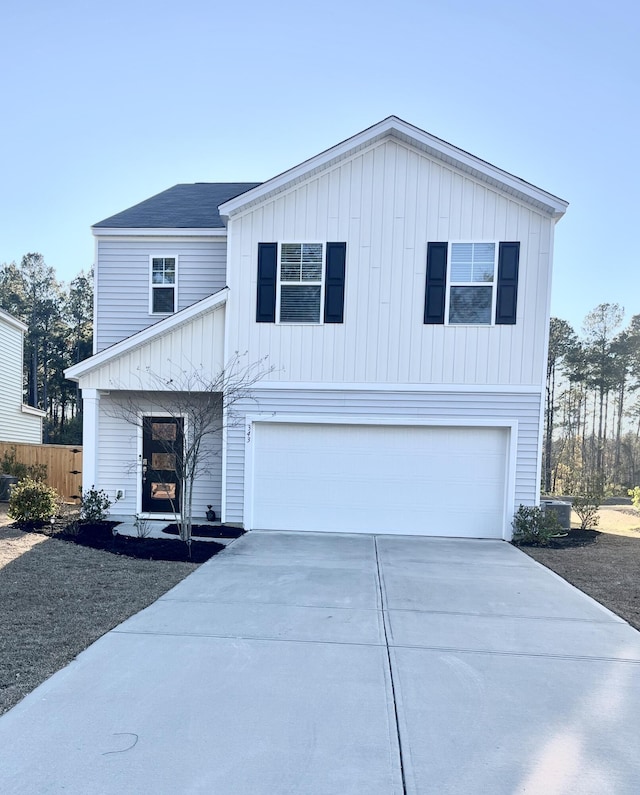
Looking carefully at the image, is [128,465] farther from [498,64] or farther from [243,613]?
[498,64]

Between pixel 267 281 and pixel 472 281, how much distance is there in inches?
149

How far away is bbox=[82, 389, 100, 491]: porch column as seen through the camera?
372 inches

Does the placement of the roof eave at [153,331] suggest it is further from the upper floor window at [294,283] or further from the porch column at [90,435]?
the upper floor window at [294,283]

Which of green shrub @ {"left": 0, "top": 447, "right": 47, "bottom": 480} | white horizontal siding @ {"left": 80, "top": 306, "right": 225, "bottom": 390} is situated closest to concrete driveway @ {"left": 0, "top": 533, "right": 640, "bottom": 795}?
white horizontal siding @ {"left": 80, "top": 306, "right": 225, "bottom": 390}

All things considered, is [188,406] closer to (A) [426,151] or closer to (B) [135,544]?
(B) [135,544]

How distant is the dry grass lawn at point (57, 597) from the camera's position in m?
3.67

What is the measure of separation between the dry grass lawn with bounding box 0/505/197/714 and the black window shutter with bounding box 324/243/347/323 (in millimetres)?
4961

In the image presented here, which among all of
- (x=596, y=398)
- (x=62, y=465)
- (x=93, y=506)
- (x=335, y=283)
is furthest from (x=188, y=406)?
(x=596, y=398)

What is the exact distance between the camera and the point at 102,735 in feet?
9.28

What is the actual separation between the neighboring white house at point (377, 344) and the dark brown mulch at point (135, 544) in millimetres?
1340

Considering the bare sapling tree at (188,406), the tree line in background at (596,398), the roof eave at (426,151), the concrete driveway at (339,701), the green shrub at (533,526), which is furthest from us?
the tree line in background at (596,398)

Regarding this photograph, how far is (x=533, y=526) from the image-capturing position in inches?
347

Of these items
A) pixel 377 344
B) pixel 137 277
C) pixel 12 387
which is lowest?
pixel 12 387

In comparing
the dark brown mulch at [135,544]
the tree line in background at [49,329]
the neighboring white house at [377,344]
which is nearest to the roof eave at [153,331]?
the neighboring white house at [377,344]
